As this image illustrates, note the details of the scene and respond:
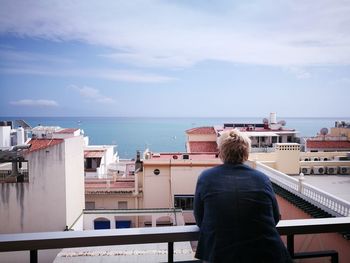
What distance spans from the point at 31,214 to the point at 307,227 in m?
12.5

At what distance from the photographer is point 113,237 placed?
5.13 feet

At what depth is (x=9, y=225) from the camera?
12125 mm

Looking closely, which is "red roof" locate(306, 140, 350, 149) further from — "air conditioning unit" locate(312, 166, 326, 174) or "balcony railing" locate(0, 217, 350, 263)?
"balcony railing" locate(0, 217, 350, 263)

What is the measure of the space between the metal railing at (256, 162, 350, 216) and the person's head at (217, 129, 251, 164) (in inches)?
250

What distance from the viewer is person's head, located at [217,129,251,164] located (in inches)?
69.9

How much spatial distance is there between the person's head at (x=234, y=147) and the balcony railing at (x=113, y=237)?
41 cm

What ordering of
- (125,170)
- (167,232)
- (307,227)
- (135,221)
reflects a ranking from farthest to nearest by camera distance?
(125,170)
(135,221)
(307,227)
(167,232)

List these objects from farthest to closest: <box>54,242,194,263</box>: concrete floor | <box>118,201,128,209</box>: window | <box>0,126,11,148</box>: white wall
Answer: <box>0,126,11,148</box>: white wall
<box>118,201,128,209</box>: window
<box>54,242,194,263</box>: concrete floor

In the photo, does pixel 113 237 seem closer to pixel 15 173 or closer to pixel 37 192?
pixel 37 192

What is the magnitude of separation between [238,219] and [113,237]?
62 centimetres

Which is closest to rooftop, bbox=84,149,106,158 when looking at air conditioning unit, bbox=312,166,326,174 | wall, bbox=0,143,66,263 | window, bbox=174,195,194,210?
window, bbox=174,195,194,210

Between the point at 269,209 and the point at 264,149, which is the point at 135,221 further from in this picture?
the point at 269,209

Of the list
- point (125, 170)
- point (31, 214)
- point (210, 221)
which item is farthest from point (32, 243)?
point (125, 170)

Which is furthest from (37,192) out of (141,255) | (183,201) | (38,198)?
(141,255)
